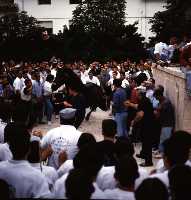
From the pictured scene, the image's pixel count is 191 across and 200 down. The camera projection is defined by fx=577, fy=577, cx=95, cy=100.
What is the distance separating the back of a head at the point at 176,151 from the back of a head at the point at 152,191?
3.74ft

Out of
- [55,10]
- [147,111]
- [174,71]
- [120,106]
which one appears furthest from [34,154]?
[55,10]

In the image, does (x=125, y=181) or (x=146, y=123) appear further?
(x=146, y=123)

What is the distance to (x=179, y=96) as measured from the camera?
46.5ft

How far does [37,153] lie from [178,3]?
28.7m

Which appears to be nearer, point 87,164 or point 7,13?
point 87,164

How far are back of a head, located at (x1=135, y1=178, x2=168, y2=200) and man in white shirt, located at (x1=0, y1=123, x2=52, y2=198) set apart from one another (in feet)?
3.74

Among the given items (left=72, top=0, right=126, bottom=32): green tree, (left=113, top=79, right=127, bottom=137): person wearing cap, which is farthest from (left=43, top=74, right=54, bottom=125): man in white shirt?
(left=72, top=0, right=126, bottom=32): green tree

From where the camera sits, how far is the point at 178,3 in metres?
33.9

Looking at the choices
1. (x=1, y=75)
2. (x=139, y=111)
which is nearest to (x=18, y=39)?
(x=1, y=75)

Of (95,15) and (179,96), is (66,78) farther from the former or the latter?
Result: (95,15)

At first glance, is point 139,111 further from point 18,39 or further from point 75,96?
point 18,39

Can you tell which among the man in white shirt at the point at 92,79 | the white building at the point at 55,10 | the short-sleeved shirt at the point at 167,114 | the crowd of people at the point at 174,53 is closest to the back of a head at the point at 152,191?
the short-sleeved shirt at the point at 167,114

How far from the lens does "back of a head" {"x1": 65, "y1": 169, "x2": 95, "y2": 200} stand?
15.7ft

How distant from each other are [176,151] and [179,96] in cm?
846
